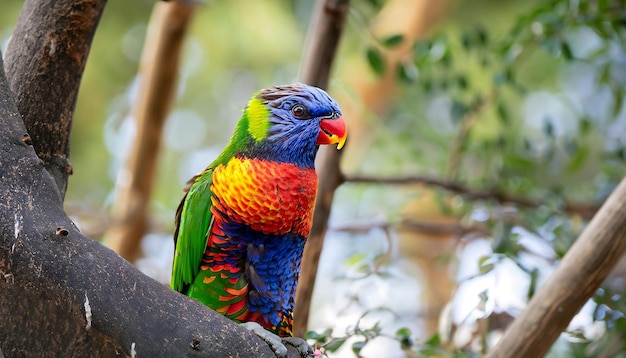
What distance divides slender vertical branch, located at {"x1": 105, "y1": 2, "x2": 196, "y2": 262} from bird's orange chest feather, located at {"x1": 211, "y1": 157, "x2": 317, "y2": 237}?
180 centimetres

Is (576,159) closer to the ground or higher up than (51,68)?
higher up

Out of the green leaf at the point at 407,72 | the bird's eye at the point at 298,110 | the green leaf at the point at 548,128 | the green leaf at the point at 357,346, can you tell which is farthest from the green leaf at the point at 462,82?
the green leaf at the point at 357,346

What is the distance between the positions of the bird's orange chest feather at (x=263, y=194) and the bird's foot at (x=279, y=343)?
1.39ft

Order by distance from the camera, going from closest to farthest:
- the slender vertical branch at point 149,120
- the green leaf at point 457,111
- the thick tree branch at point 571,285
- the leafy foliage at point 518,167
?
the thick tree branch at point 571,285 → the leafy foliage at point 518,167 → the green leaf at point 457,111 → the slender vertical branch at point 149,120

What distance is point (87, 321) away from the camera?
1566 millimetres

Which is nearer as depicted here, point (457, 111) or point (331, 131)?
point (331, 131)

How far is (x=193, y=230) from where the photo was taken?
2.41 meters

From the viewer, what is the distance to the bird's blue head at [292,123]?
242cm

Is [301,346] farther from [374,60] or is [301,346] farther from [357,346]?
[374,60]

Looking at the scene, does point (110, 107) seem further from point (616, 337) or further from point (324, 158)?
point (616, 337)

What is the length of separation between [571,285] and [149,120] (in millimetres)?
2893

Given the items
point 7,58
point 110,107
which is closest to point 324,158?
point 7,58

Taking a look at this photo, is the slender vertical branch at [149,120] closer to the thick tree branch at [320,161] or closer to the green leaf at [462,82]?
the thick tree branch at [320,161]

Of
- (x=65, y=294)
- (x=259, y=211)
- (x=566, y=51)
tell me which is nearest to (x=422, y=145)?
(x=566, y=51)
